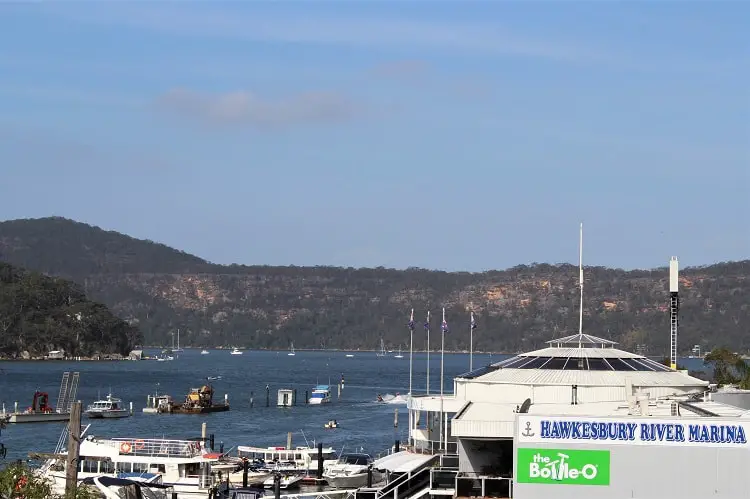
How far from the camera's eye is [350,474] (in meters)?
74.5

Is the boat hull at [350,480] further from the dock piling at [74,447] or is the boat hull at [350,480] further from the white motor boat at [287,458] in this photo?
the dock piling at [74,447]

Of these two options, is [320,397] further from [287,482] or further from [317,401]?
[287,482]

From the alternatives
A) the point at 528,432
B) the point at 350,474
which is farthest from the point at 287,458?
the point at 528,432

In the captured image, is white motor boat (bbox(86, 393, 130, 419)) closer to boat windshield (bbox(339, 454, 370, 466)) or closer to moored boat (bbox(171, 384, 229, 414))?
moored boat (bbox(171, 384, 229, 414))

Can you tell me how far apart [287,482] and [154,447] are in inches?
307

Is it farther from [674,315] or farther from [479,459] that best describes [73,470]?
[674,315]

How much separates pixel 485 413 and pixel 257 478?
3146cm

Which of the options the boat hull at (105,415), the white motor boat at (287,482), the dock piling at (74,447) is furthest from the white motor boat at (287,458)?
the boat hull at (105,415)

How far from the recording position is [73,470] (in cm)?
4759

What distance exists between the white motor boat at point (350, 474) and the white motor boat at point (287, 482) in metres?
1.66

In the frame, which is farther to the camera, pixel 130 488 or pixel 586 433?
pixel 130 488

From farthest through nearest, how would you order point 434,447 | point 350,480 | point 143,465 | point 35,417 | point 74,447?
point 35,417, point 350,480, point 143,465, point 434,447, point 74,447

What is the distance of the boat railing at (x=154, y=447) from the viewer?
73.0m

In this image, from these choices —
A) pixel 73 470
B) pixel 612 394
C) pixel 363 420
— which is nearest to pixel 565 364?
pixel 612 394
